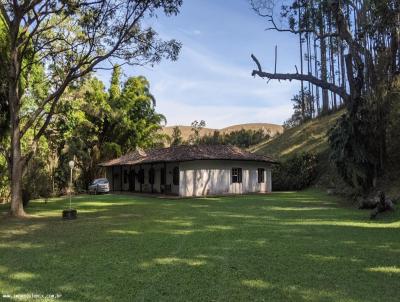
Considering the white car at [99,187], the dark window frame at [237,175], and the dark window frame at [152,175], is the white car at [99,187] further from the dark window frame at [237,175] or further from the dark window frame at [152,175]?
the dark window frame at [237,175]

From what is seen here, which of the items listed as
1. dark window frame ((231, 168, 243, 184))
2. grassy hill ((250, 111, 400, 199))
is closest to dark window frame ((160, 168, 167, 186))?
dark window frame ((231, 168, 243, 184))

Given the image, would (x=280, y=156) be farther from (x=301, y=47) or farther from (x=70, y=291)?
(x=70, y=291)

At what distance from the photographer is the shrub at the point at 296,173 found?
37.2 metres

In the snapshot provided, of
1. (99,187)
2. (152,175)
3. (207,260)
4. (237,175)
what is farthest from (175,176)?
(207,260)

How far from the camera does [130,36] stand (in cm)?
1830

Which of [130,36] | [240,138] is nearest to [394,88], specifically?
[130,36]

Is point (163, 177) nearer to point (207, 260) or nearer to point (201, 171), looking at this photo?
point (201, 171)

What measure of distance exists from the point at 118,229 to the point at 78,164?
1196 inches

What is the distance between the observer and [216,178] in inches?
1245

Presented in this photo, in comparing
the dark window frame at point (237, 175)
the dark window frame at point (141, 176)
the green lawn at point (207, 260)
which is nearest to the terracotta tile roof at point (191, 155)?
the dark window frame at point (237, 175)

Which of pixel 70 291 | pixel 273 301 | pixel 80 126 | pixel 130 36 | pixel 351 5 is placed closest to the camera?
pixel 273 301

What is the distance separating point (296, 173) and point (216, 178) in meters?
9.69

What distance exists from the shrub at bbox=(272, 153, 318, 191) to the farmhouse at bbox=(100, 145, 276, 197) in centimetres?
366

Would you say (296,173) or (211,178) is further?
(296,173)
